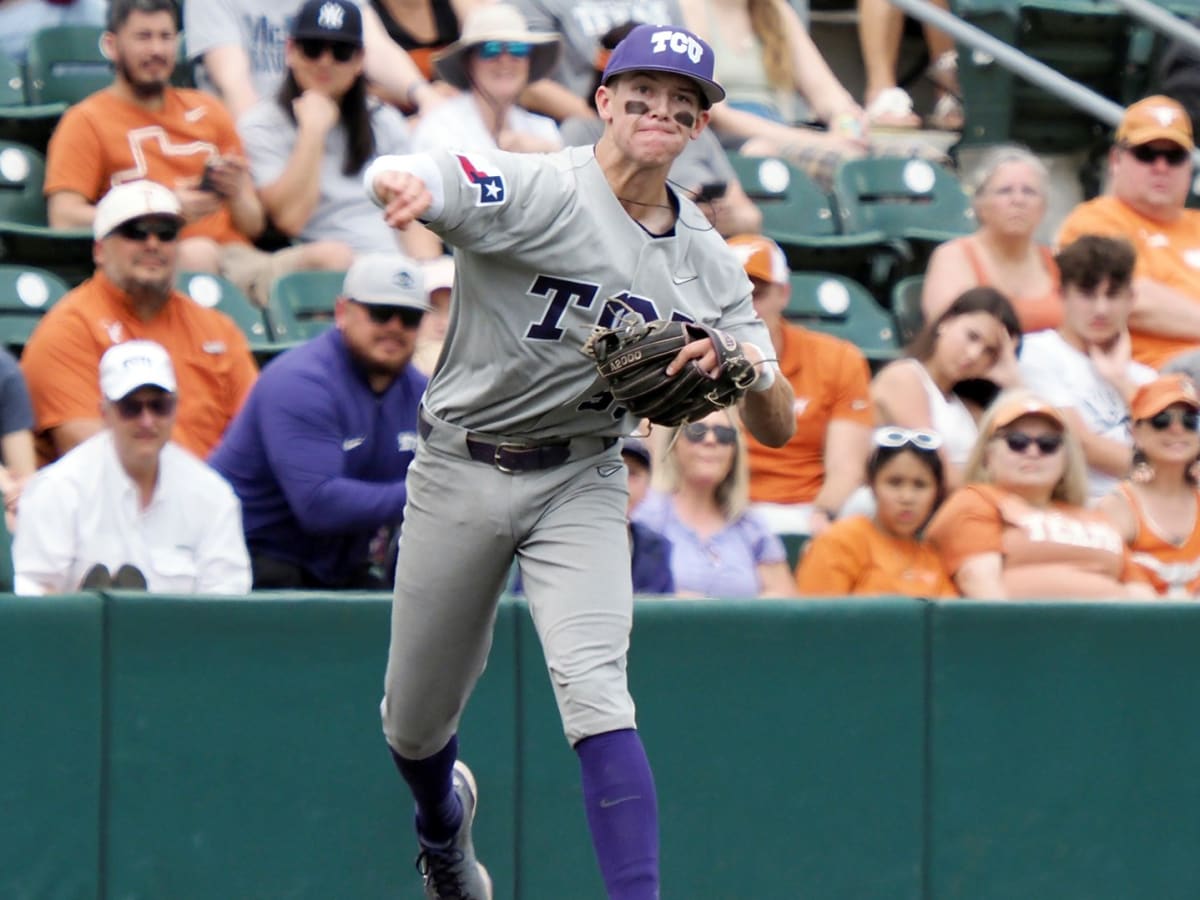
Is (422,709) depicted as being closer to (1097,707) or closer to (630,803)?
(630,803)

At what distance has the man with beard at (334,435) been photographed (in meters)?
5.79

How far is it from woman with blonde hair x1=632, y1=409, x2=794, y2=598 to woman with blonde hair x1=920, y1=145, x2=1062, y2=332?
5.20 ft

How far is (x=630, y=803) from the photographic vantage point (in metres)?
4.13

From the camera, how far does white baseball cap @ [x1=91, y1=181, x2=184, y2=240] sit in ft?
20.3

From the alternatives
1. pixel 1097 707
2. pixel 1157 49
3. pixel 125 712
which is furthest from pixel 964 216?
pixel 125 712

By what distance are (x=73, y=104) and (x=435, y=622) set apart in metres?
4.10

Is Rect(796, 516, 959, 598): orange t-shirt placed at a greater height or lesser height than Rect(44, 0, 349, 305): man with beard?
lesser

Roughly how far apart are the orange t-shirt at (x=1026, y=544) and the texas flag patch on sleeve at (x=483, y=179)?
239cm

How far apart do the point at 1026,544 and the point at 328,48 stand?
298cm

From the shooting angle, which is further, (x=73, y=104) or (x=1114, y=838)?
(x=73, y=104)

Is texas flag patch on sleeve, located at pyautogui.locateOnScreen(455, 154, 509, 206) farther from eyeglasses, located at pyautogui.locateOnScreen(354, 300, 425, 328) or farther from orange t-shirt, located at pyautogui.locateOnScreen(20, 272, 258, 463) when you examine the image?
orange t-shirt, located at pyautogui.locateOnScreen(20, 272, 258, 463)

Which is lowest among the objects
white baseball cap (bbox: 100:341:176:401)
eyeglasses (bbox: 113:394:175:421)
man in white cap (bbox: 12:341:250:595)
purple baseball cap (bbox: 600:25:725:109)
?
man in white cap (bbox: 12:341:250:595)

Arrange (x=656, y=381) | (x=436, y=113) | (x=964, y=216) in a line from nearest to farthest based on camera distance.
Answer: (x=656, y=381), (x=436, y=113), (x=964, y=216)

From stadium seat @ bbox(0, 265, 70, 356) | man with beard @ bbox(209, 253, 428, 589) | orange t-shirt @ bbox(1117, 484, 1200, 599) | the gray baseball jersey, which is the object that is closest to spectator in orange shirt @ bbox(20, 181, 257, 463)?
stadium seat @ bbox(0, 265, 70, 356)
